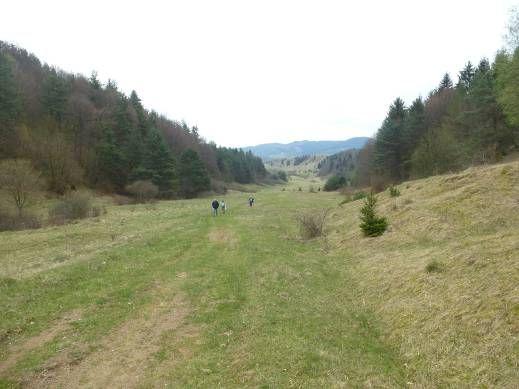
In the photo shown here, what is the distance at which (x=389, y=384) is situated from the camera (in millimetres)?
8406

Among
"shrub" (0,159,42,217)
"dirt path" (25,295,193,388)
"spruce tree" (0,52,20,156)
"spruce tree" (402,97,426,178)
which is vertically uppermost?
"spruce tree" (0,52,20,156)

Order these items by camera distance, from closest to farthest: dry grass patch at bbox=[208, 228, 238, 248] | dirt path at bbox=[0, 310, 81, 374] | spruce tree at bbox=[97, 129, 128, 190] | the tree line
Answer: dirt path at bbox=[0, 310, 81, 374], dry grass patch at bbox=[208, 228, 238, 248], the tree line, spruce tree at bbox=[97, 129, 128, 190]

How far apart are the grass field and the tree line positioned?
2702 centimetres

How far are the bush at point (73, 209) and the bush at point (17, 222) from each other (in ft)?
7.91

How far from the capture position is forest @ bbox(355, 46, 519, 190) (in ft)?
142

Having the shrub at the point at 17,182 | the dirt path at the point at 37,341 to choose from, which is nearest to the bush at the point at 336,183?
the shrub at the point at 17,182

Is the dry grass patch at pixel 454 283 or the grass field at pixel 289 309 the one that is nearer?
the dry grass patch at pixel 454 283

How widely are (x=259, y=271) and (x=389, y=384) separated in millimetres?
9858

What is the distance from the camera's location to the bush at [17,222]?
109 feet

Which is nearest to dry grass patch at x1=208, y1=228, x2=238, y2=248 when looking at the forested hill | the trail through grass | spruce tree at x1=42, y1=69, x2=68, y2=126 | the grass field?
the trail through grass

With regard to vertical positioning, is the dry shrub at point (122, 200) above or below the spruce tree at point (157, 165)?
below

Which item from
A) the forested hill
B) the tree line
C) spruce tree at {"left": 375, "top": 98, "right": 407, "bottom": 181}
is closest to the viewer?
the tree line

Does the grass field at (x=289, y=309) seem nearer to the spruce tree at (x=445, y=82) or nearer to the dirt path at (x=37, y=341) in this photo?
the dirt path at (x=37, y=341)

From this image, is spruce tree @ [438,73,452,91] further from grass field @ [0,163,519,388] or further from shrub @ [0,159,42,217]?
shrub @ [0,159,42,217]
